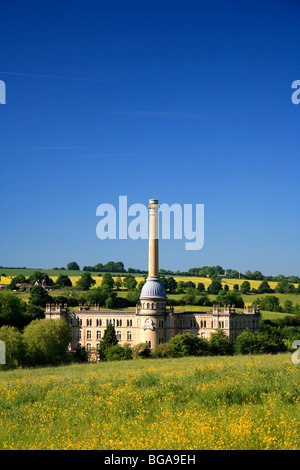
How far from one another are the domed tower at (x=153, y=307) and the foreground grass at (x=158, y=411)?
62.6 m

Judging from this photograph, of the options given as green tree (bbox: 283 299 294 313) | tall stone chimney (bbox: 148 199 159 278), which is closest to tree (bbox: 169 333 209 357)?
tall stone chimney (bbox: 148 199 159 278)

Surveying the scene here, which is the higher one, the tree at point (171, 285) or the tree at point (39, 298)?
the tree at point (171, 285)

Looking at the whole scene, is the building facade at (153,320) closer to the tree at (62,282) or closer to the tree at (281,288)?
the tree at (62,282)

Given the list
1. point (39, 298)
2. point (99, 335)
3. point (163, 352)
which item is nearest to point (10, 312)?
point (39, 298)

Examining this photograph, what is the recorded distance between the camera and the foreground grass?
20.3m

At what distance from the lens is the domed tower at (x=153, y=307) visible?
97.4 metres

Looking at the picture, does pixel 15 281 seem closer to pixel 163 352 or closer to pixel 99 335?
pixel 99 335

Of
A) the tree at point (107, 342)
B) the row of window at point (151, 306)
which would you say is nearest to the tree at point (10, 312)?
the tree at point (107, 342)

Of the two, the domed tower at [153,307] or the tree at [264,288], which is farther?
the tree at [264,288]

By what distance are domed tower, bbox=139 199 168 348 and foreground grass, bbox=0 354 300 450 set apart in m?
62.6

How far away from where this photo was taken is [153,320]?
97.6 metres
